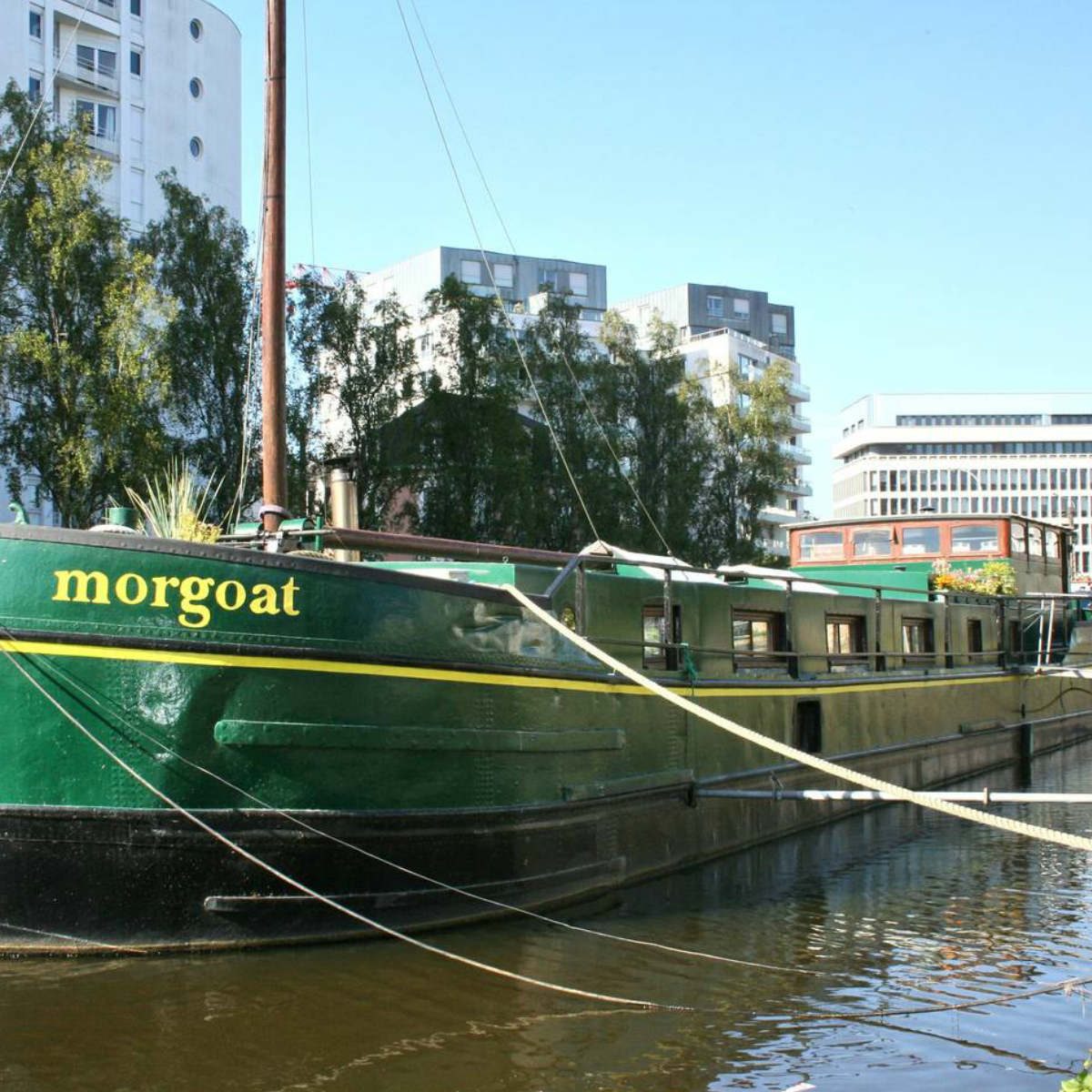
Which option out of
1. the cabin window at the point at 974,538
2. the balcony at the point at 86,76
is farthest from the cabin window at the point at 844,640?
the balcony at the point at 86,76

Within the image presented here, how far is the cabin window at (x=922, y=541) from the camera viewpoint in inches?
783

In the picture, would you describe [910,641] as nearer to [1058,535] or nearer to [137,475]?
[1058,535]

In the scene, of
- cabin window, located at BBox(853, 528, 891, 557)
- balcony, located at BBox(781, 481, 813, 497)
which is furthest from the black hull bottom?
balcony, located at BBox(781, 481, 813, 497)

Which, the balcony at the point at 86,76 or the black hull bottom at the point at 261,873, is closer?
the black hull bottom at the point at 261,873

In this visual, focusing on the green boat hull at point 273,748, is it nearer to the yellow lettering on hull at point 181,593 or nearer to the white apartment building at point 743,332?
the yellow lettering on hull at point 181,593

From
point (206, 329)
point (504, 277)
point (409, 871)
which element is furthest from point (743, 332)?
point (409, 871)

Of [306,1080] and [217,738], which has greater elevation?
[217,738]

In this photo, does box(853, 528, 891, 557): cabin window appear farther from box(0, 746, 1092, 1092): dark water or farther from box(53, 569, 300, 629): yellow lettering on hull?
box(53, 569, 300, 629): yellow lettering on hull

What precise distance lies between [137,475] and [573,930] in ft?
70.0

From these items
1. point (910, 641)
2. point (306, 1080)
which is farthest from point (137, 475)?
point (306, 1080)

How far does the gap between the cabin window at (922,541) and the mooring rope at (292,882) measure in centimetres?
1357

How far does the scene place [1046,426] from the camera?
130 metres

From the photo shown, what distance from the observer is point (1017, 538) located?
20.2 metres

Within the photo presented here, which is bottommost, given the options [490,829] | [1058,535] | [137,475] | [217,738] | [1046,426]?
[490,829]
